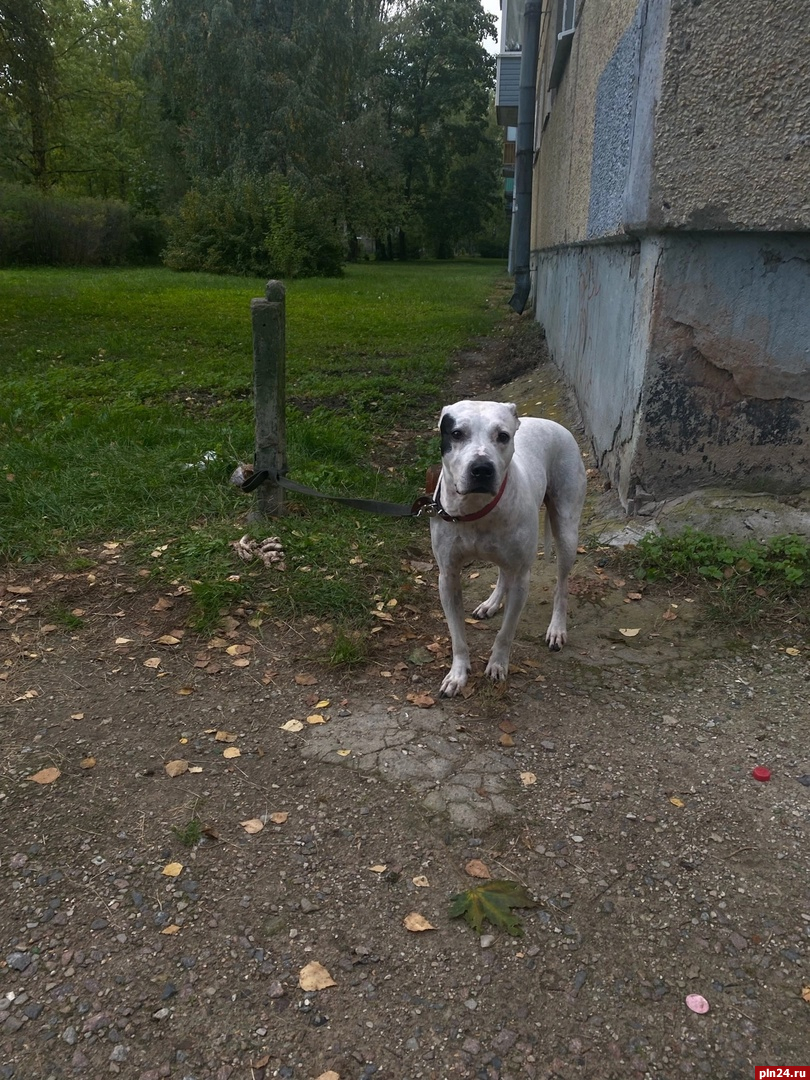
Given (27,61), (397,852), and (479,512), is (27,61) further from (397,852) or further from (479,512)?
(397,852)

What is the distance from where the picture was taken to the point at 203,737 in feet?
10.5

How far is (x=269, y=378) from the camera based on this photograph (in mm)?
4645

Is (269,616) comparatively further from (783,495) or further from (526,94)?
(526,94)

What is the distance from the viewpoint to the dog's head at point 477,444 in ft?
9.26

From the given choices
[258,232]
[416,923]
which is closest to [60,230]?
[258,232]

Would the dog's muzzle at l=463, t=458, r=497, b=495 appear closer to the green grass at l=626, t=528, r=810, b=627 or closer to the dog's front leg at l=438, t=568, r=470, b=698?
the dog's front leg at l=438, t=568, r=470, b=698

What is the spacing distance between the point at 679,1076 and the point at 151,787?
191 centimetres

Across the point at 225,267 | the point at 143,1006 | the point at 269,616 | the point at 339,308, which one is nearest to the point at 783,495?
the point at 269,616

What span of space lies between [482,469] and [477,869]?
4.34ft

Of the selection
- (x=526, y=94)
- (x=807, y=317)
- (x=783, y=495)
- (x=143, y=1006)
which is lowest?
(x=143, y=1006)

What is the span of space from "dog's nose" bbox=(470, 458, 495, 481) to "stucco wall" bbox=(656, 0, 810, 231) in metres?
2.18

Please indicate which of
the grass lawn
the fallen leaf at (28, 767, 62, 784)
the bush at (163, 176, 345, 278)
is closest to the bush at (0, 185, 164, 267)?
the bush at (163, 176, 345, 278)

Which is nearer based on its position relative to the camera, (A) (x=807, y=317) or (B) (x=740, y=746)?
(B) (x=740, y=746)

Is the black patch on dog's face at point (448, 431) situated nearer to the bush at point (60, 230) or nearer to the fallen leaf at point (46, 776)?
the fallen leaf at point (46, 776)
